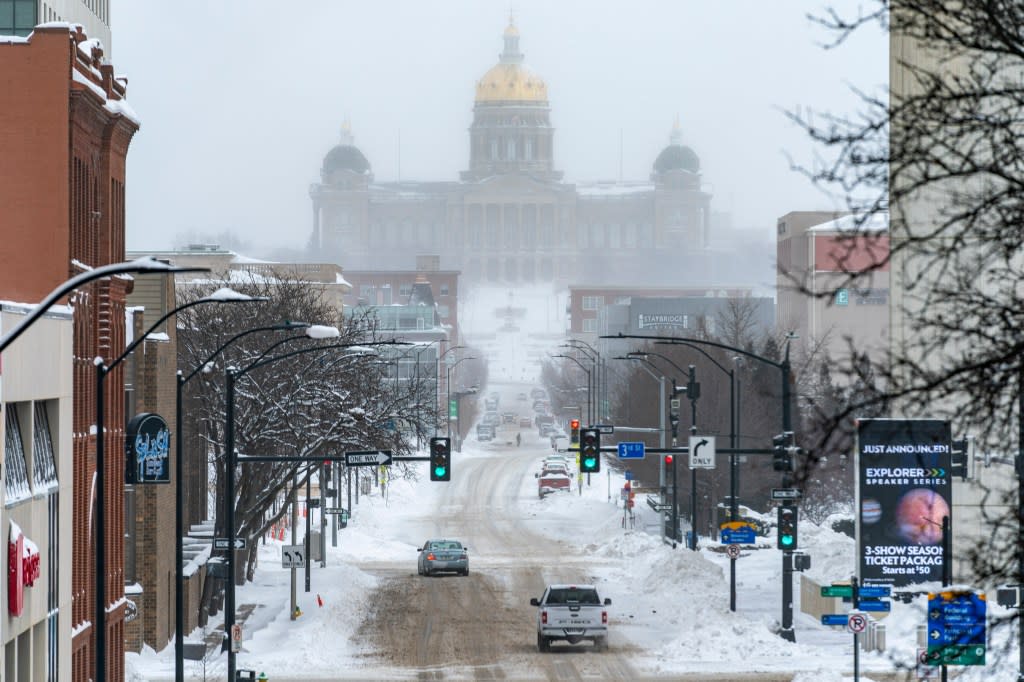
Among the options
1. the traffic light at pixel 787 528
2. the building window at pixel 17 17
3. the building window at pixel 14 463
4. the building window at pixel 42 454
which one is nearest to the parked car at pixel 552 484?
the building window at pixel 17 17

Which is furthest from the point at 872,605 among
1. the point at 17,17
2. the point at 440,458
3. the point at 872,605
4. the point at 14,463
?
the point at 17,17

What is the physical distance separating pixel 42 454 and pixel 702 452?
70.1ft

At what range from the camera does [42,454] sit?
30281mm

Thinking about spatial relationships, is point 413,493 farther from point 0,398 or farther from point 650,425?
point 0,398

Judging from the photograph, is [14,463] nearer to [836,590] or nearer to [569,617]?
[836,590]

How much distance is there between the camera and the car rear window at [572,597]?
4356 centimetres

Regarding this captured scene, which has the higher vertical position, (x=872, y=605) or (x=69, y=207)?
(x=69, y=207)

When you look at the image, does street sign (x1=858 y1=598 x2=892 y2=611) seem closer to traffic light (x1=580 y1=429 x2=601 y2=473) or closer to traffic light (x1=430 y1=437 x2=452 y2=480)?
traffic light (x1=580 y1=429 x2=601 y2=473)

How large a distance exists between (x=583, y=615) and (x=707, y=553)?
74.1 ft

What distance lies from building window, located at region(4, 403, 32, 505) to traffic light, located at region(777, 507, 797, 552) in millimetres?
20603

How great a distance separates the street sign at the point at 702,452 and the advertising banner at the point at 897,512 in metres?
8.70

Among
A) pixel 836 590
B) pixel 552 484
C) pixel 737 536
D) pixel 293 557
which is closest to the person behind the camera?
pixel 836 590

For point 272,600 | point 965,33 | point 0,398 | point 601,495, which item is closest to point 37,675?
point 0,398

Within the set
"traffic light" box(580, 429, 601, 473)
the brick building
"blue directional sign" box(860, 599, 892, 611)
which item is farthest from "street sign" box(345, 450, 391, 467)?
"blue directional sign" box(860, 599, 892, 611)
